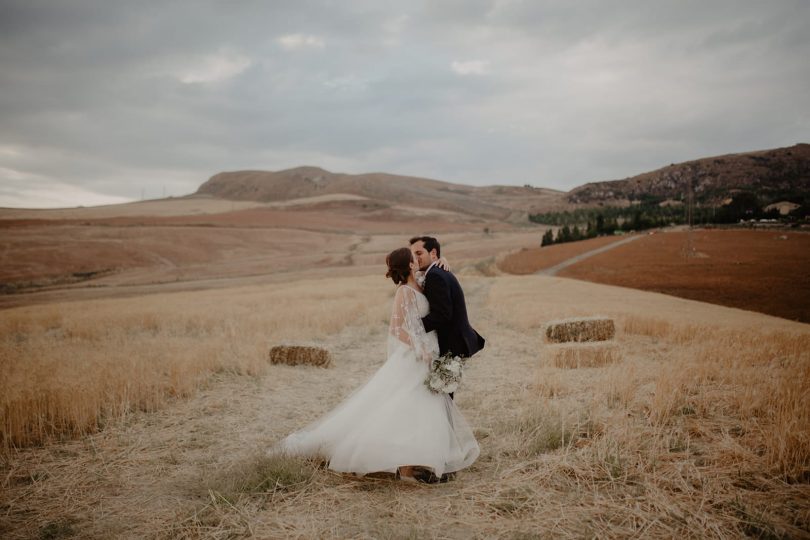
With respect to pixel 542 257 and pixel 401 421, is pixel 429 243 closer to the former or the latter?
pixel 401 421

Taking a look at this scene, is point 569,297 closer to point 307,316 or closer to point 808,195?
point 307,316

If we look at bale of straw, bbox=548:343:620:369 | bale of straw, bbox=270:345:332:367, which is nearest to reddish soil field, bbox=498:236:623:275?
bale of straw, bbox=548:343:620:369

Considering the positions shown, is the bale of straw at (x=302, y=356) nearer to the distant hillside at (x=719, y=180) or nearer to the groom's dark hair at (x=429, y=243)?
the groom's dark hair at (x=429, y=243)

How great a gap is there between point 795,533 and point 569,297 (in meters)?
24.2

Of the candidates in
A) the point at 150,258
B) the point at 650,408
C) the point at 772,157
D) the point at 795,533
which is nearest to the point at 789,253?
the point at 650,408

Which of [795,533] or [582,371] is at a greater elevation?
[795,533]

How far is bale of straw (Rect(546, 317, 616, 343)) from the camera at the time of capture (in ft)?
40.1

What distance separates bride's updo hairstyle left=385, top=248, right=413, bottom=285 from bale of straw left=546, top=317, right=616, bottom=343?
28.9 ft

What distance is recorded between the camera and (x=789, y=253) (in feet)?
86.1

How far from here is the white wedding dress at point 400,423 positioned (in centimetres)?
456

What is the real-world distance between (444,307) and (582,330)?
8856 millimetres

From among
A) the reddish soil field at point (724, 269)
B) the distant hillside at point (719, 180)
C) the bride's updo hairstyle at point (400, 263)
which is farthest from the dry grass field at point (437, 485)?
the distant hillside at point (719, 180)

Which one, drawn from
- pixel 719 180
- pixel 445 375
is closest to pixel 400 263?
pixel 445 375

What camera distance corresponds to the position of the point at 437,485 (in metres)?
4.73
